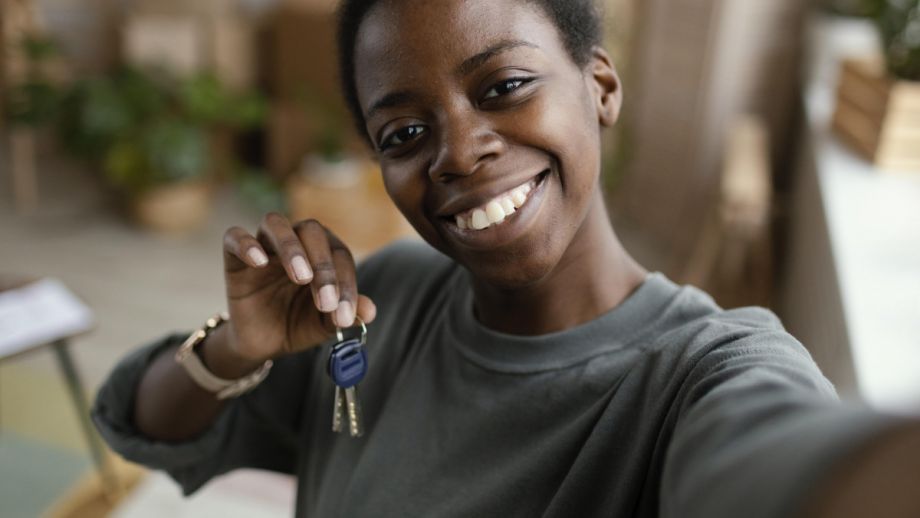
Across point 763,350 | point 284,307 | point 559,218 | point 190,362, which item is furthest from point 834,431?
point 190,362

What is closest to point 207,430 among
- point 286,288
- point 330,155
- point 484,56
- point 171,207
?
point 286,288

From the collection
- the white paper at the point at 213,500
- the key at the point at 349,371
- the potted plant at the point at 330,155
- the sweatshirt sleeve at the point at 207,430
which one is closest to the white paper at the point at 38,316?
the white paper at the point at 213,500

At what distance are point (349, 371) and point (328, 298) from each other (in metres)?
0.08

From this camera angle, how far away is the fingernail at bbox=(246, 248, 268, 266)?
75 cm

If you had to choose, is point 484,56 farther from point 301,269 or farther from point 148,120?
point 148,120

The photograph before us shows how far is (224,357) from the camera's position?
34.6 inches

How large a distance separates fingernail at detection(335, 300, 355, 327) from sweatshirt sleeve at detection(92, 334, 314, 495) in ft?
0.83

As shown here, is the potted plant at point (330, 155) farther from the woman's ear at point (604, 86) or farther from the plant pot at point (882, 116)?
the woman's ear at point (604, 86)

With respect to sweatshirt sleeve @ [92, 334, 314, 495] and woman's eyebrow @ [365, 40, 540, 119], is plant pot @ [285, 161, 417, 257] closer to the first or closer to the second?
sweatshirt sleeve @ [92, 334, 314, 495]

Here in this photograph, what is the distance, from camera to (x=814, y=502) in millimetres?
316

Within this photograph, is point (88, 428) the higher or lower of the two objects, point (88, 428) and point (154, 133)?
the lower

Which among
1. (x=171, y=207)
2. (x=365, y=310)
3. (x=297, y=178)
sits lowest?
(x=171, y=207)

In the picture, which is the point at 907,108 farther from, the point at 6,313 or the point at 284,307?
the point at 6,313

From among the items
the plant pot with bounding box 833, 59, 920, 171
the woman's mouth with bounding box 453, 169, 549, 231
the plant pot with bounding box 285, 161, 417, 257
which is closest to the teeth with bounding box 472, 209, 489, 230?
the woman's mouth with bounding box 453, 169, 549, 231
